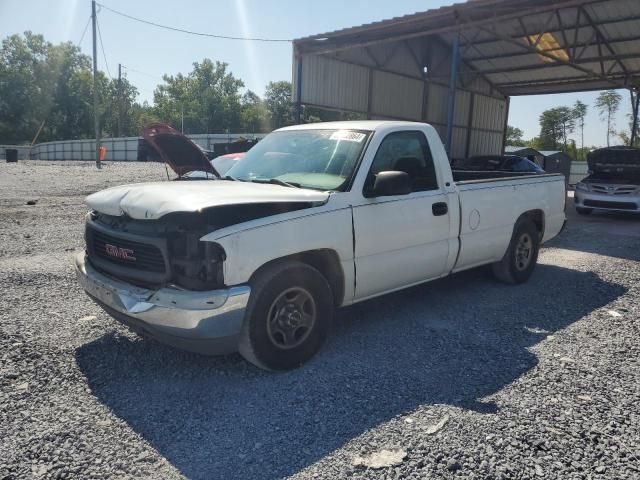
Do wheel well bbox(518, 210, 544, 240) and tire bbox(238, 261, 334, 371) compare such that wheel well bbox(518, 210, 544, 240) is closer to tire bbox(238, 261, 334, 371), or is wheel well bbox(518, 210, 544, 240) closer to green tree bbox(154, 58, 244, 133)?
tire bbox(238, 261, 334, 371)

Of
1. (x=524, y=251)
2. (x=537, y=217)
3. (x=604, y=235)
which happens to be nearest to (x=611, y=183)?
(x=604, y=235)

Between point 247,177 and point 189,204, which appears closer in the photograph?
point 189,204

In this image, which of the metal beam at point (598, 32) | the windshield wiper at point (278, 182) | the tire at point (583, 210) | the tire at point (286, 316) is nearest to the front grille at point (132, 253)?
the tire at point (286, 316)

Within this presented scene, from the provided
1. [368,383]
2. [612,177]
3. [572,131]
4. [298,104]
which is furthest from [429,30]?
[572,131]

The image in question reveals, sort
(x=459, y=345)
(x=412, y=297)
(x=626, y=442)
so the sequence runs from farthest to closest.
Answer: (x=412, y=297), (x=459, y=345), (x=626, y=442)

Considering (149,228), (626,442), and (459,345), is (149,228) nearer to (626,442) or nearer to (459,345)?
(459,345)

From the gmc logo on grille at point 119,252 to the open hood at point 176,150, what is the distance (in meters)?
2.07

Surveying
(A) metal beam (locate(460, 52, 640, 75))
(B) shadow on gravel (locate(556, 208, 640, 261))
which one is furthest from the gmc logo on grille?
(A) metal beam (locate(460, 52, 640, 75))

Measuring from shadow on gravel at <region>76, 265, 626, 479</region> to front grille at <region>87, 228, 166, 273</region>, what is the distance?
801 mm

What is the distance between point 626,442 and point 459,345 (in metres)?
1.52

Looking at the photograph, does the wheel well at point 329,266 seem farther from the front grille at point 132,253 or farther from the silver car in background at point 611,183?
the silver car in background at point 611,183

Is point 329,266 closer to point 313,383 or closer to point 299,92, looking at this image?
point 313,383

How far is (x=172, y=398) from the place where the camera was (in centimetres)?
330

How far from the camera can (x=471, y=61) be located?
73.9ft
